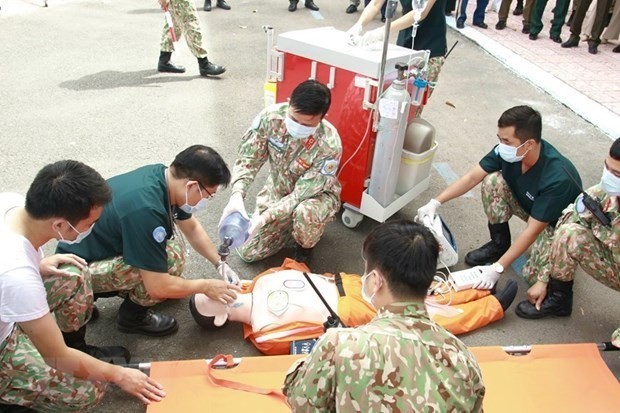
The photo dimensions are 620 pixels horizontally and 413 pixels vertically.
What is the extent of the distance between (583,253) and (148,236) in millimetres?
1993

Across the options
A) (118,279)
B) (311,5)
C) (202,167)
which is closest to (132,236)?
(118,279)

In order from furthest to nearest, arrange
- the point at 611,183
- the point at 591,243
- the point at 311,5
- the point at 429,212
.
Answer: the point at 311,5
the point at 429,212
the point at 591,243
the point at 611,183

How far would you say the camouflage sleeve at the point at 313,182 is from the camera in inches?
109

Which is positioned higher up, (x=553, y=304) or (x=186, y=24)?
(x=186, y=24)

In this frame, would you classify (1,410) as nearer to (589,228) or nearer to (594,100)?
(589,228)

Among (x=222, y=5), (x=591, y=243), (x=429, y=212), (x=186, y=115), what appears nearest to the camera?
(x=591, y=243)

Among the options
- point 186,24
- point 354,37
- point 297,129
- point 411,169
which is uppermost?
point 354,37

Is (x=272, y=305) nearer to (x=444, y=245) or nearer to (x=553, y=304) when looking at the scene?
(x=444, y=245)

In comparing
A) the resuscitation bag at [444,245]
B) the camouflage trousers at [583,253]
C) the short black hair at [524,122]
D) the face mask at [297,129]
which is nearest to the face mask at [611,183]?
the camouflage trousers at [583,253]

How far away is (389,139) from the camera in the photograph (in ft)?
9.32

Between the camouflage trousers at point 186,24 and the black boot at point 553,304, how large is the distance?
3.90 m

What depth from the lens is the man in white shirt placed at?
155 centimetres

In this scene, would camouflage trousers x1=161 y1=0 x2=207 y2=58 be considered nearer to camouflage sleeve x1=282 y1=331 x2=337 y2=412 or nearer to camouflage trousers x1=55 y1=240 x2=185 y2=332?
camouflage trousers x1=55 y1=240 x2=185 y2=332

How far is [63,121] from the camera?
14.0 feet
